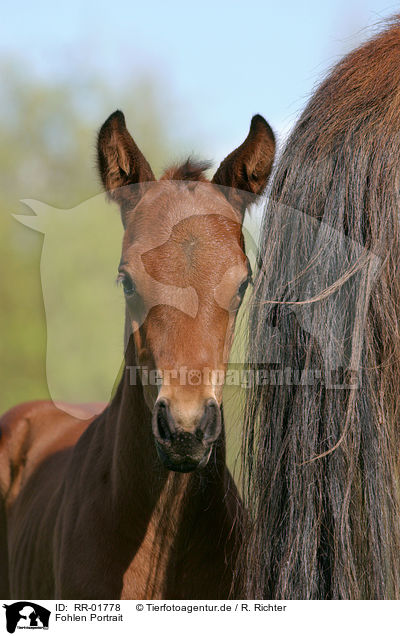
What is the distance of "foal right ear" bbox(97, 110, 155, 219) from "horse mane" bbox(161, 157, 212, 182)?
8 centimetres

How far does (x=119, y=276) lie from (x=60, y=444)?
5.93 feet

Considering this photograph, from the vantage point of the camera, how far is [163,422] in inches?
75.4

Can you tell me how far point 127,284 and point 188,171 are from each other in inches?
21.6

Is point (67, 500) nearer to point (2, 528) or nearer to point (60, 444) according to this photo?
point (60, 444)

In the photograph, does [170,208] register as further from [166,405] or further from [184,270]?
[166,405]

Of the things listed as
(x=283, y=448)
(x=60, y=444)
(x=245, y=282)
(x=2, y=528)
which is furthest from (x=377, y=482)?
(x=2, y=528)

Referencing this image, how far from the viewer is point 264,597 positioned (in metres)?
1.61

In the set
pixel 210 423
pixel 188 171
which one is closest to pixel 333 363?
pixel 210 423

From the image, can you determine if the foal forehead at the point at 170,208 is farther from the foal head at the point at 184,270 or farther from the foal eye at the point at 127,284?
the foal eye at the point at 127,284
